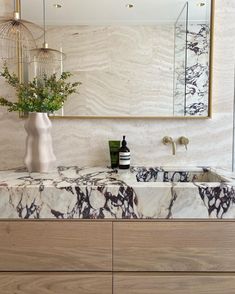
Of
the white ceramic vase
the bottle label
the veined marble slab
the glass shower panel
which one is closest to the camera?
the veined marble slab

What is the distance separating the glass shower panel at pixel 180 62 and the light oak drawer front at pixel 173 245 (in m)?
0.70

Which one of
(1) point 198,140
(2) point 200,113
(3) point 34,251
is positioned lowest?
(3) point 34,251

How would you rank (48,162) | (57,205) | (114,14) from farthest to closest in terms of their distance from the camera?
1. (114,14)
2. (48,162)
3. (57,205)

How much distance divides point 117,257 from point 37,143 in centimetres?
64

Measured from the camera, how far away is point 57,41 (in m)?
1.52

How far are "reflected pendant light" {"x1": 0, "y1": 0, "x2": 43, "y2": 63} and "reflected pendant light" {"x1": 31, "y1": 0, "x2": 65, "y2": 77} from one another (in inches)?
1.7

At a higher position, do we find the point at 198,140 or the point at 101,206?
the point at 198,140

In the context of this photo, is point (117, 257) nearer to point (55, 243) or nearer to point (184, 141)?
point (55, 243)

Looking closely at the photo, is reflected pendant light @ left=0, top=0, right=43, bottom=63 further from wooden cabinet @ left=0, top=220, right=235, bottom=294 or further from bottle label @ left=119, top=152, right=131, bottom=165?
wooden cabinet @ left=0, top=220, right=235, bottom=294

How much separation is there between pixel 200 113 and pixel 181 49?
37 cm

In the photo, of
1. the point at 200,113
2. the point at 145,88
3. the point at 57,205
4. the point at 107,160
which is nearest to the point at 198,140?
the point at 200,113

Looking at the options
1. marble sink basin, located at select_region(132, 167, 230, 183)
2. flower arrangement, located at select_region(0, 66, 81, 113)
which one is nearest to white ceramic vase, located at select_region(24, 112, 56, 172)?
flower arrangement, located at select_region(0, 66, 81, 113)

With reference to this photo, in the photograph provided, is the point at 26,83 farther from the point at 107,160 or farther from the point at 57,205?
the point at 57,205

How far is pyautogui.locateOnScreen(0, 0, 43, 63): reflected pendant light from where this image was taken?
59.4 inches
